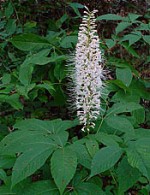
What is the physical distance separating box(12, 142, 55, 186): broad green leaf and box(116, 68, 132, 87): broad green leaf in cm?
103

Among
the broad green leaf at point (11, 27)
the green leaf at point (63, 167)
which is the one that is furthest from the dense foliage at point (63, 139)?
the broad green leaf at point (11, 27)

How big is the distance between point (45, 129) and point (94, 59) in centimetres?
48

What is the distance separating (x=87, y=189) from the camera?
6.36 ft

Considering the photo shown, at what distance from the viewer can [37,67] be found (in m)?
3.00

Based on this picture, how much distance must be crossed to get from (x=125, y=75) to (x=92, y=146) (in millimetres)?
932

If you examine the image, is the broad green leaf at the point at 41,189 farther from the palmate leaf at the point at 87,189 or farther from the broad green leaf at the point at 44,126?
the broad green leaf at the point at 44,126

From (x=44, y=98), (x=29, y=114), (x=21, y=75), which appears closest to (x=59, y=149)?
(x=21, y=75)

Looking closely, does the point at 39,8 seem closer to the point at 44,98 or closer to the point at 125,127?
the point at 44,98

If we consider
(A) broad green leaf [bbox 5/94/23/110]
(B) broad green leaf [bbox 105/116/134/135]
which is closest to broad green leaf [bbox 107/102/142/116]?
(B) broad green leaf [bbox 105/116/134/135]

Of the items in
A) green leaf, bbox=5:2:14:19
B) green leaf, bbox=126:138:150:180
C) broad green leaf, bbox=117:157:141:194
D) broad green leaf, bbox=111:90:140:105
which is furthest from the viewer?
green leaf, bbox=5:2:14:19

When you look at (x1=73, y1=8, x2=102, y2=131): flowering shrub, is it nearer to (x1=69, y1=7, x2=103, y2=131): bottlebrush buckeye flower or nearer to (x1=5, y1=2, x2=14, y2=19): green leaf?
(x1=69, y1=7, x2=103, y2=131): bottlebrush buckeye flower

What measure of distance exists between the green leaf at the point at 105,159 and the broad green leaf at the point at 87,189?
0.22 meters

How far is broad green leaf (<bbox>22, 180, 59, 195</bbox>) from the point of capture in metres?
1.92

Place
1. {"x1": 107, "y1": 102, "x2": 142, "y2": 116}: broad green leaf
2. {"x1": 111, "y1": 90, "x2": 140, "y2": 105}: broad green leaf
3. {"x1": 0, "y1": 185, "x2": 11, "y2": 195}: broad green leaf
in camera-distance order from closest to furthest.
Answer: {"x1": 0, "y1": 185, "x2": 11, "y2": 195}: broad green leaf, {"x1": 107, "y1": 102, "x2": 142, "y2": 116}: broad green leaf, {"x1": 111, "y1": 90, "x2": 140, "y2": 105}: broad green leaf
